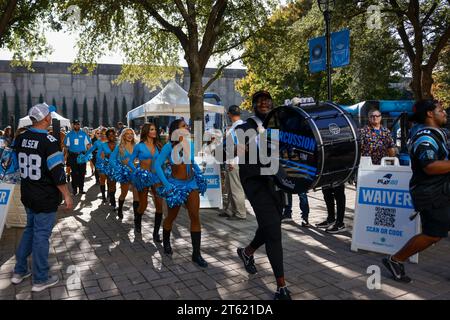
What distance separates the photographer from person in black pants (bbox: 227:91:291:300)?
3555 millimetres

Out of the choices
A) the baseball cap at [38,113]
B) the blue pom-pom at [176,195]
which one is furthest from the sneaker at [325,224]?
the baseball cap at [38,113]

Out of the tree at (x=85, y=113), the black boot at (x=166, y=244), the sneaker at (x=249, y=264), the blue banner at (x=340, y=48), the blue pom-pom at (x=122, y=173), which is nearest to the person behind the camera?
the sneaker at (x=249, y=264)

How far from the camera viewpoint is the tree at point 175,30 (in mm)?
11203

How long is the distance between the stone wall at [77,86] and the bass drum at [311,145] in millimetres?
42345

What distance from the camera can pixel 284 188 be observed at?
3625mm

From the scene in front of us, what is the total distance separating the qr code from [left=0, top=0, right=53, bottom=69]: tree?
11.5 m

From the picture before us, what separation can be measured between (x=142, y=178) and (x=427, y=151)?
12.8 ft

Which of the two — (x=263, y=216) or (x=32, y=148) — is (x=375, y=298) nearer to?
(x=263, y=216)

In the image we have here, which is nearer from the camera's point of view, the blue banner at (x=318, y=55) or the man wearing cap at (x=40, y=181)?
the man wearing cap at (x=40, y=181)

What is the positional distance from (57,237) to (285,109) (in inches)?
173

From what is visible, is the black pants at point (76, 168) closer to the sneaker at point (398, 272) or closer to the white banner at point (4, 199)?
the white banner at point (4, 199)

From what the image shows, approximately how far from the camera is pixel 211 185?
8281 millimetres

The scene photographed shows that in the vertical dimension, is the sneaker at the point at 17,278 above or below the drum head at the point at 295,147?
below

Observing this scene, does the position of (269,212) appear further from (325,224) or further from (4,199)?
(4,199)
